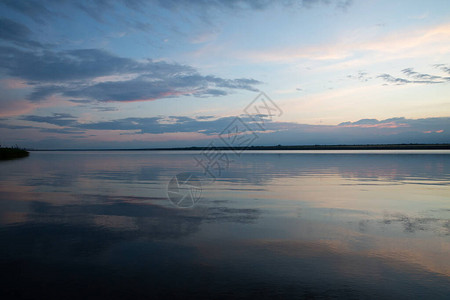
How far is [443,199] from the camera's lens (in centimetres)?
1381

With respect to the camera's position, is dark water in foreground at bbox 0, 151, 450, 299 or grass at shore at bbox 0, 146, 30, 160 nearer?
dark water in foreground at bbox 0, 151, 450, 299

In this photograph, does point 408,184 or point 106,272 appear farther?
point 408,184

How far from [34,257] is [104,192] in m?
9.67

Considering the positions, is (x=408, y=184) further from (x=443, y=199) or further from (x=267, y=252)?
(x=267, y=252)

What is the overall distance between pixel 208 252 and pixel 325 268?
2.45 m

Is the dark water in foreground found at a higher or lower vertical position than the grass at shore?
lower

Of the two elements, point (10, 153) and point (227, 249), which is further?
point (10, 153)

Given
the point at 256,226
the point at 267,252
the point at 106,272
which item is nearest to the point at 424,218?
the point at 256,226

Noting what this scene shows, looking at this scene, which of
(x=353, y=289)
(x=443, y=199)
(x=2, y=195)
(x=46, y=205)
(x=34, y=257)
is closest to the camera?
(x=353, y=289)

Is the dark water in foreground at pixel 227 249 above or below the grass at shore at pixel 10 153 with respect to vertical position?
below

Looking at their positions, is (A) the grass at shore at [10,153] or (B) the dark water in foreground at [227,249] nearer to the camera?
(B) the dark water in foreground at [227,249]

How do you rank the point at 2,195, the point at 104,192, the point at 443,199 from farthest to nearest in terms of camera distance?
the point at 104,192
the point at 2,195
the point at 443,199

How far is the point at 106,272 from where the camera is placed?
6055mm

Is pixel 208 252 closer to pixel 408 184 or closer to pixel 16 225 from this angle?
pixel 16 225
